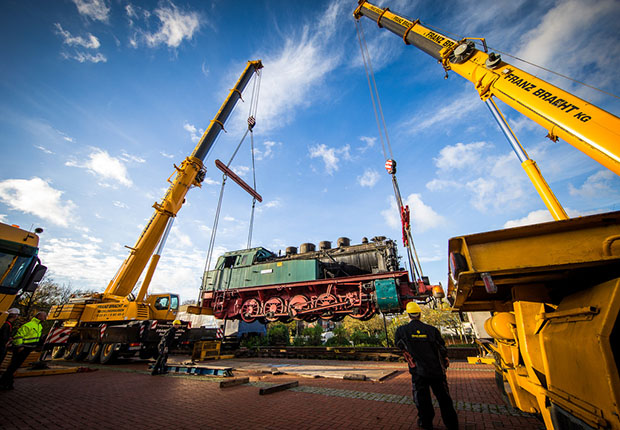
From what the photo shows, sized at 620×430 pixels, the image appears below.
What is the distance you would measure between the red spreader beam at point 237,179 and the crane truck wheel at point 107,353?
28.9 feet

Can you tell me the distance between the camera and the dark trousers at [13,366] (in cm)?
520

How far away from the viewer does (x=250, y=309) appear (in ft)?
35.6

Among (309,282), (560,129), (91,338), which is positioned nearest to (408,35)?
(560,129)

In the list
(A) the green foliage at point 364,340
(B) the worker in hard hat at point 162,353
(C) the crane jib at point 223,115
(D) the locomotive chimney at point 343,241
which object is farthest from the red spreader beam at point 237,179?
(A) the green foliage at point 364,340

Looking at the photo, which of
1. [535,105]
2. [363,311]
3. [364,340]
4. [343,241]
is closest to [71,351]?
[363,311]

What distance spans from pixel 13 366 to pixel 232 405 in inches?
206

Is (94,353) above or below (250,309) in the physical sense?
below

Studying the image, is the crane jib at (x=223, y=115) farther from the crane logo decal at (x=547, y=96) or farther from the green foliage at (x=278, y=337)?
the green foliage at (x=278, y=337)

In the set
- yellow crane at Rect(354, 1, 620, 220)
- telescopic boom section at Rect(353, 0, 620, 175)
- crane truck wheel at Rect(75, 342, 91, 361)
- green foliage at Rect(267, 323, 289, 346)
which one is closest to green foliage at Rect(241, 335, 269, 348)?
green foliage at Rect(267, 323, 289, 346)

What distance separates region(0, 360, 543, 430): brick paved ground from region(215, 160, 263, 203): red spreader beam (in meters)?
9.61

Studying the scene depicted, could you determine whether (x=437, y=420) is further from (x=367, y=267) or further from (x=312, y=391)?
(x=367, y=267)

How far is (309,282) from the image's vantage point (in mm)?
9672

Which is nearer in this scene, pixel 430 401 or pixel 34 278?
pixel 430 401

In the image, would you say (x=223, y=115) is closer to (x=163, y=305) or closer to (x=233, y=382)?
(x=163, y=305)
